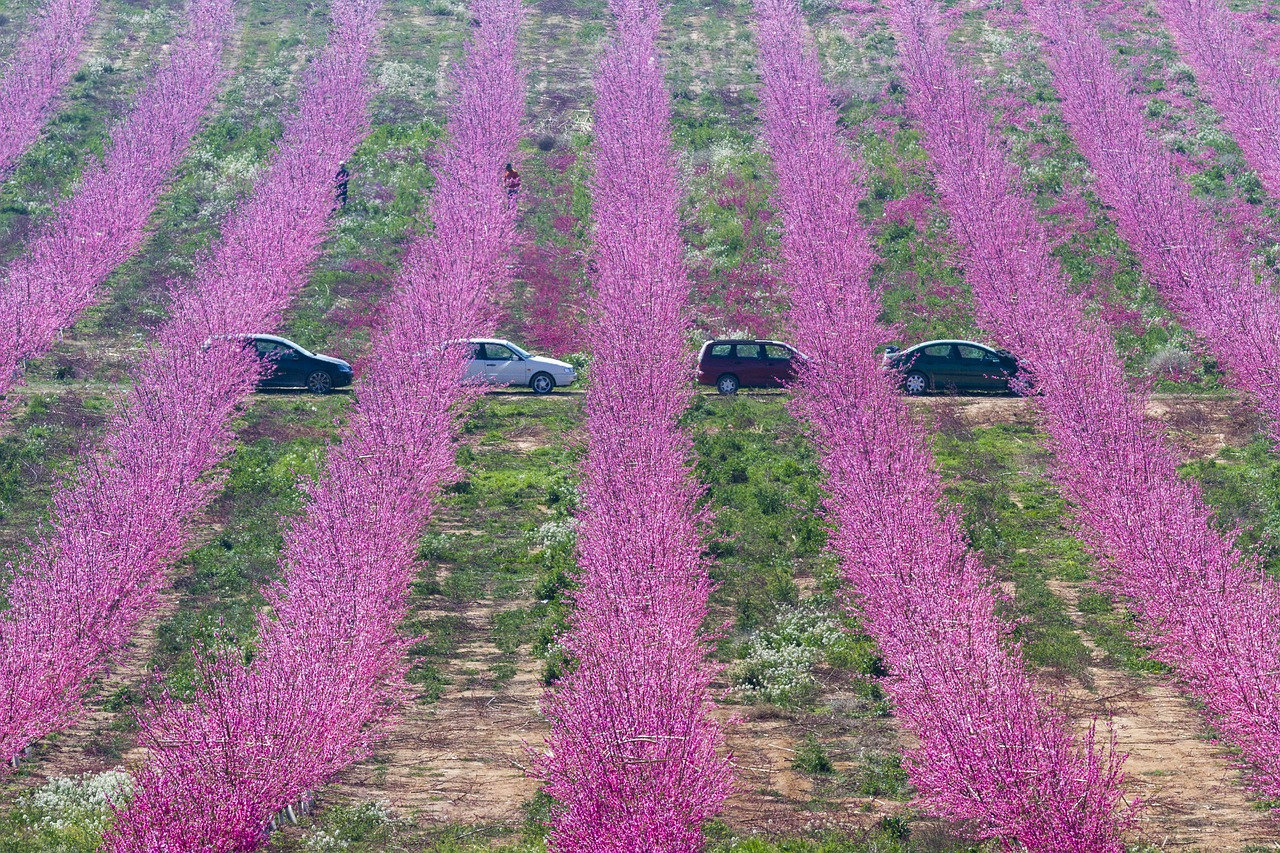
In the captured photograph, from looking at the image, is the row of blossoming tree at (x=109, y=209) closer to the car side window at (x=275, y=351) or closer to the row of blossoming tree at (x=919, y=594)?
the car side window at (x=275, y=351)

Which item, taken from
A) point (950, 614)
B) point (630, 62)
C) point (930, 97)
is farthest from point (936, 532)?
point (630, 62)

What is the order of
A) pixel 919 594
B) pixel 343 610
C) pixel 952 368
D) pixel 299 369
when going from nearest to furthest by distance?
1. pixel 919 594
2. pixel 343 610
3. pixel 299 369
4. pixel 952 368

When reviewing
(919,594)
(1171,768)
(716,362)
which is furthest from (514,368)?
(1171,768)

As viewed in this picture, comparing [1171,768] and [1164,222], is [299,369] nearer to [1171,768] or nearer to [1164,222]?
[1171,768]

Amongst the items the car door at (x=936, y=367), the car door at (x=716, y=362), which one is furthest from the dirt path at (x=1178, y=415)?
the car door at (x=716, y=362)

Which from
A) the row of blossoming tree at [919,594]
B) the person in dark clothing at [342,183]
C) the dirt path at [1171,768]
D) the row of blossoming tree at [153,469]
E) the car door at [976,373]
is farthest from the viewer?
the person in dark clothing at [342,183]

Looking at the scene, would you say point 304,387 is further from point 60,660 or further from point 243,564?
point 60,660
